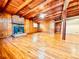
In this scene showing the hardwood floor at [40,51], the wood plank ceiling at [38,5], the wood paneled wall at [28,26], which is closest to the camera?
the hardwood floor at [40,51]

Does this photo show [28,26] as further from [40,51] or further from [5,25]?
[40,51]

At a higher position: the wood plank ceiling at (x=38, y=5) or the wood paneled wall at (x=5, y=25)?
the wood plank ceiling at (x=38, y=5)

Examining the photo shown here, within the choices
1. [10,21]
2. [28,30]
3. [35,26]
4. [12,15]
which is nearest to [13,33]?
[10,21]

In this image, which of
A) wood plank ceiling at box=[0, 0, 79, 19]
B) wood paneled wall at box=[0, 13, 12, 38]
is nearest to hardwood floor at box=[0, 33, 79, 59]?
wood plank ceiling at box=[0, 0, 79, 19]

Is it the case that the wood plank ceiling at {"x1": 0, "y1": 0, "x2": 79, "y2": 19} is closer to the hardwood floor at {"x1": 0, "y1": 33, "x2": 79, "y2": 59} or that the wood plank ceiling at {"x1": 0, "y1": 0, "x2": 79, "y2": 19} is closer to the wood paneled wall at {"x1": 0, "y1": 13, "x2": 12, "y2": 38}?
the wood paneled wall at {"x1": 0, "y1": 13, "x2": 12, "y2": 38}

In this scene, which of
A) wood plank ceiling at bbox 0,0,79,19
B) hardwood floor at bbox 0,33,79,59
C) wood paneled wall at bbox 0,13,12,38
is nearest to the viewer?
hardwood floor at bbox 0,33,79,59

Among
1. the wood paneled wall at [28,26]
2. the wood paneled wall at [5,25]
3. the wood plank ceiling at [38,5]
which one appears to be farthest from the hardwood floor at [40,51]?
the wood paneled wall at [28,26]

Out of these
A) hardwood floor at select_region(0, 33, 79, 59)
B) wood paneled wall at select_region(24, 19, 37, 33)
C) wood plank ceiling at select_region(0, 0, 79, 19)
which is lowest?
hardwood floor at select_region(0, 33, 79, 59)

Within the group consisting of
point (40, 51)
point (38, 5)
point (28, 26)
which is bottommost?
point (40, 51)

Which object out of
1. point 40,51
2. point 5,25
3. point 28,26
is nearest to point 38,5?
point 5,25

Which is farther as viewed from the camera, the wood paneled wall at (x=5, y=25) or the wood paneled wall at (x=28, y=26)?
the wood paneled wall at (x=28, y=26)

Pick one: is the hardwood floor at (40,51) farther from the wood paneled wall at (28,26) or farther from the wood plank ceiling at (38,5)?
the wood paneled wall at (28,26)

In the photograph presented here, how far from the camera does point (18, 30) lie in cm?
729

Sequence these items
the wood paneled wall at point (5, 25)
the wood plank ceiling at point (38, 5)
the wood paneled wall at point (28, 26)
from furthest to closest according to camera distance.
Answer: the wood paneled wall at point (28, 26) < the wood paneled wall at point (5, 25) < the wood plank ceiling at point (38, 5)
